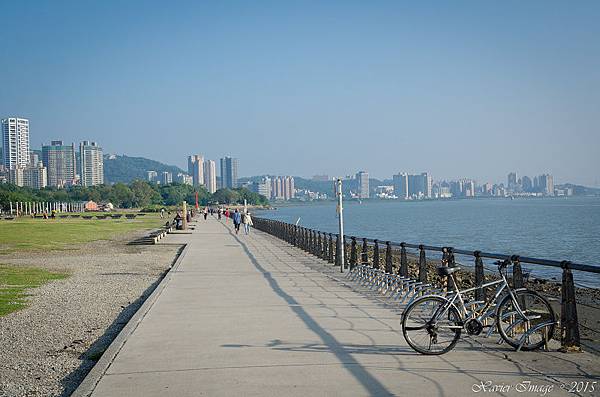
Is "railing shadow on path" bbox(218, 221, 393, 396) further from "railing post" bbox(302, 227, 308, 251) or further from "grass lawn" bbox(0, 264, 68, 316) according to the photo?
"railing post" bbox(302, 227, 308, 251)

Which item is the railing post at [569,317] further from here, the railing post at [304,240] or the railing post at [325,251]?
the railing post at [304,240]

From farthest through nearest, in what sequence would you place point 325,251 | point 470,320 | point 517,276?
1. point 325,251
2. point 517,276
3. point 470,320

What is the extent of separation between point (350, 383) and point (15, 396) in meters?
3.39

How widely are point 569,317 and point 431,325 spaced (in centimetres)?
156

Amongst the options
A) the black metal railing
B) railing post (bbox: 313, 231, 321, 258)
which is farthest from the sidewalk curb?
railing post (bbox: 313, 231, 321, 258)

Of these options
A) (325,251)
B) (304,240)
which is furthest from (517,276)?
(304,240)

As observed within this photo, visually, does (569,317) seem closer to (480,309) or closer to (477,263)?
(480,309)

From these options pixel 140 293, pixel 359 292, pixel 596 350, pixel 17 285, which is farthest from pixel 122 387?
pixel 17 285

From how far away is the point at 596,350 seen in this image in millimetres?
8078

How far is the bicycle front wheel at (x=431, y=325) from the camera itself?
26.4 feet

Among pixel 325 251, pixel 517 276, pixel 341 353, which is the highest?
pixel 517 276

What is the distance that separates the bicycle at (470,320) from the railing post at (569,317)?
145mm

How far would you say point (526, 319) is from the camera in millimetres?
8180

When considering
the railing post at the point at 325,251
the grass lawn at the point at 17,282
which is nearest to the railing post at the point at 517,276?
the grass lawn at the point at 17,282
